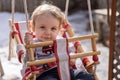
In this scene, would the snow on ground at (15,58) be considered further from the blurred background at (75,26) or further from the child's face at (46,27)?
the child's face at (46,27)

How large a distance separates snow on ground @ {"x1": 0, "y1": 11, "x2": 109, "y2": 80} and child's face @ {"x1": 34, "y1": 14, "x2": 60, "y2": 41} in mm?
1023

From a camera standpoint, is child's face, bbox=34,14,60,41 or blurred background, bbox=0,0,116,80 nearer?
child's face, bbox=34,14,60,41

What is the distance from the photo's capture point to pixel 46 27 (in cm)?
201

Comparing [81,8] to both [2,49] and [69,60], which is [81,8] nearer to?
[2,49]

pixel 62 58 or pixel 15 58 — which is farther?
pixel 15 58

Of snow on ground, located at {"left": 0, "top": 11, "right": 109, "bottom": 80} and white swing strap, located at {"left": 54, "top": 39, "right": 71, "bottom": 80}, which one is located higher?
white swing strap, located at {"left": 54, "top": 39, "right": 71, "bottom": 80}

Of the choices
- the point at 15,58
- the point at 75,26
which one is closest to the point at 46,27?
the point at 15,58

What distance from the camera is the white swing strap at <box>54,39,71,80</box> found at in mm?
1939

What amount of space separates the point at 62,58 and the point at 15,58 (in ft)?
5.95

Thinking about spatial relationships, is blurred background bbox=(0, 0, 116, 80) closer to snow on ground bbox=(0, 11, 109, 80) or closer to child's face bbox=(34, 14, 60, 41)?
snow on ground bbox=(0, 11, 109, 80)

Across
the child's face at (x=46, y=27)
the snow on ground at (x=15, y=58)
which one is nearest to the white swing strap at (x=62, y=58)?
the child's face at (x=46, y=27)

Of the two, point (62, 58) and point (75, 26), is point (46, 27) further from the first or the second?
point (75, 26)

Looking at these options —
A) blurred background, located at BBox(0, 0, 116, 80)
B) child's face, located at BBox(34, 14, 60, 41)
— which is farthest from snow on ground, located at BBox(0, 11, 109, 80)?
child's face, located at BBox(34, 14, 60, 41)

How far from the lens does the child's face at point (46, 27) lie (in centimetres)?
201
